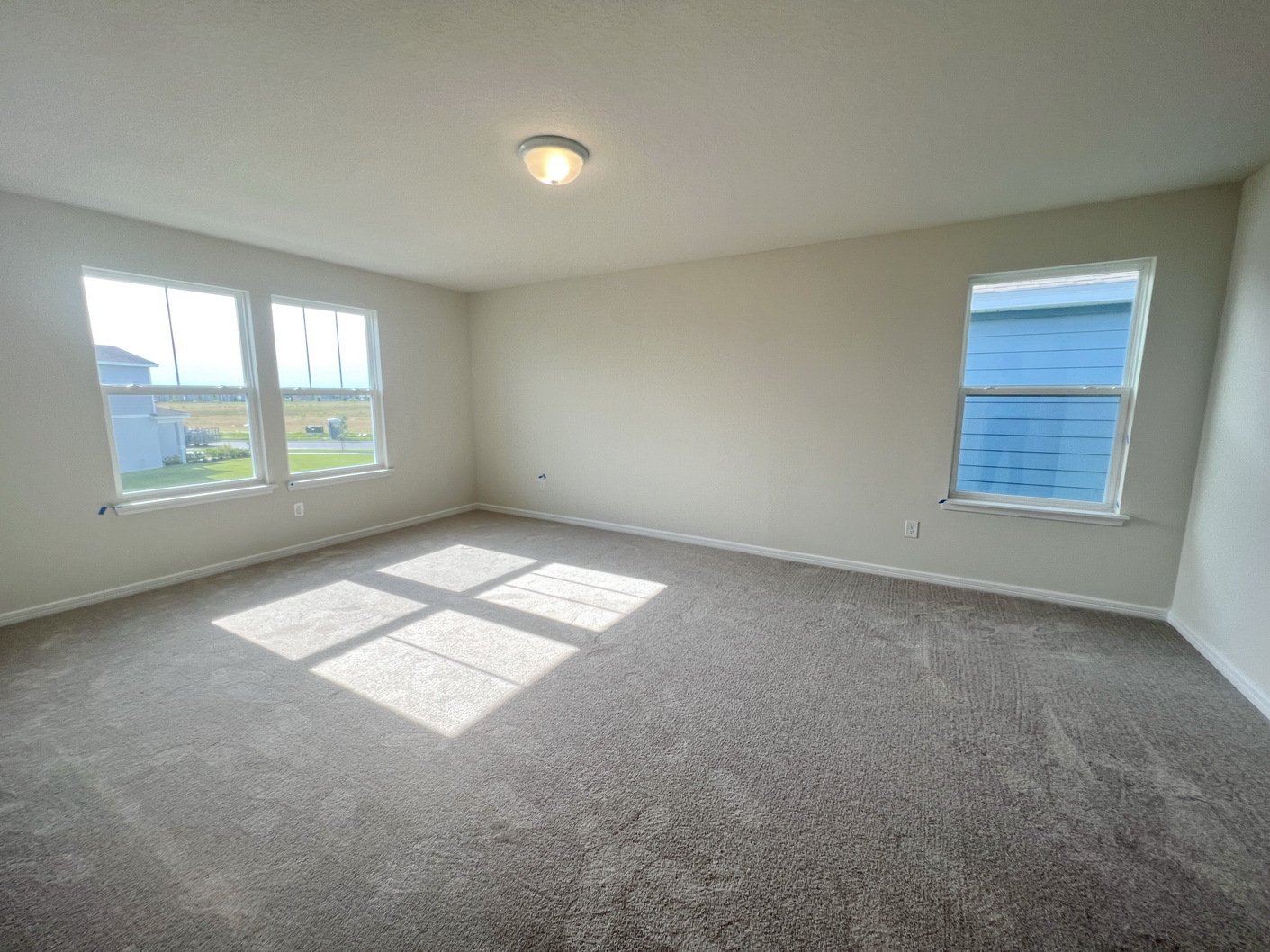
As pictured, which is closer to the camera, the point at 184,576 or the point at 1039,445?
the point at 1039,445

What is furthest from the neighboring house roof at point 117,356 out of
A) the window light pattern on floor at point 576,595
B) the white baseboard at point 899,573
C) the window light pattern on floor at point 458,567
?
the white baseboard at point 899,573

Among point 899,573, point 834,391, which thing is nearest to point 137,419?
point 834,391

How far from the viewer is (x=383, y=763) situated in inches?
70.6

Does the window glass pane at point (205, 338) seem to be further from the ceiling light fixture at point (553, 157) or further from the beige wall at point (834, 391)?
→ the ceiling light fixture at point (553, 157)

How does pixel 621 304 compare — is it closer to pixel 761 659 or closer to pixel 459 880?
pixel 761 659

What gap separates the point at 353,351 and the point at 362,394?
1.28 ft

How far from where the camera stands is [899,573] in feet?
11.7

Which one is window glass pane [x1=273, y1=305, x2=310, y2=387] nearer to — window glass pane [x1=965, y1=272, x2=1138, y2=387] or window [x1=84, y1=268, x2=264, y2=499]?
window [x1=84, y1=268, x2=264, y2=499]

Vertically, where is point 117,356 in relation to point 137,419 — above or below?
above

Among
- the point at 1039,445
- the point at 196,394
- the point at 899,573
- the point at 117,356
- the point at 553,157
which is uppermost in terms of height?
the point at 553,157

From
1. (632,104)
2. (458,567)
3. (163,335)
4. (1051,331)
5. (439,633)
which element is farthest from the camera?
(458,567)

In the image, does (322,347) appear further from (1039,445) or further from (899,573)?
(1039,445)

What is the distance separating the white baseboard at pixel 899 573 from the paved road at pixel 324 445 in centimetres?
191

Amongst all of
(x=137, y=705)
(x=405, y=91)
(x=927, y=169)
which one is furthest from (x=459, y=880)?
(x=927, y=169)
